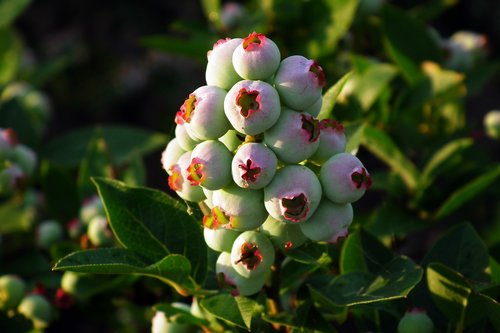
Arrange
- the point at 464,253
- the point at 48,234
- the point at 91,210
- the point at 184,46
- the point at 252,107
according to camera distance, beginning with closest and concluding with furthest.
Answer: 1. the point at 252,107
2. the point at 464,253
3. the point at 91,210
4. the point at 48,234
5. the point at 184,46

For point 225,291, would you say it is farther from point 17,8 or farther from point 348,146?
point 17,8

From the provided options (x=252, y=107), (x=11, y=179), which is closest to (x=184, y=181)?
(x=252, y=107)

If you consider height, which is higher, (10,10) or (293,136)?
(293,136)

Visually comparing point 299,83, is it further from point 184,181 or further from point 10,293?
point 10,293

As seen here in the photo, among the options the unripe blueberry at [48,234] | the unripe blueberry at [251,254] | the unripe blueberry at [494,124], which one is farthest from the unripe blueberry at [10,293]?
the unripe blueberry at [494,124]

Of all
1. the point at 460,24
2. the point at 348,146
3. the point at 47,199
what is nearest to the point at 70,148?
the point at 47,199

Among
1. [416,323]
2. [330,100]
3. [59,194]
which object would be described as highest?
[330,100]
